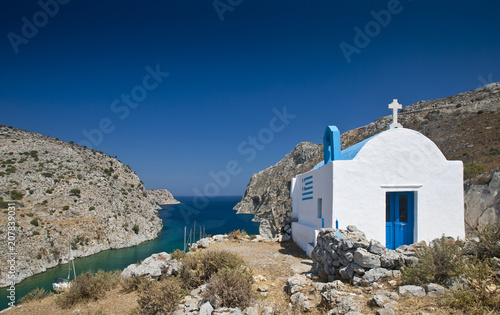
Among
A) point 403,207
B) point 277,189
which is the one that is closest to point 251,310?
point 403,207

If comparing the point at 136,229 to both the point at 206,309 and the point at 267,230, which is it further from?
the point at 206,309

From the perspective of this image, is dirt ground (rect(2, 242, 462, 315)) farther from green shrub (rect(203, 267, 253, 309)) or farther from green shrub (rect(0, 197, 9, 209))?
green shrub (rect(0, 197, 9, 209))

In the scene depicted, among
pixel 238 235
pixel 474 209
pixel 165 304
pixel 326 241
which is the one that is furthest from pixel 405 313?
pixel 238 235

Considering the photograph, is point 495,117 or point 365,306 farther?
point 495,117

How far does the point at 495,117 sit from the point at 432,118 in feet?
26.6

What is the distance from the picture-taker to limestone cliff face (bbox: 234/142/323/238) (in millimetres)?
17206

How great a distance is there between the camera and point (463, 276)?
15.2 feet

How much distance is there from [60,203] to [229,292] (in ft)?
124

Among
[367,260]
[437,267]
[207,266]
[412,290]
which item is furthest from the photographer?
[207,266]

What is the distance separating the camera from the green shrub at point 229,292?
18.6ft

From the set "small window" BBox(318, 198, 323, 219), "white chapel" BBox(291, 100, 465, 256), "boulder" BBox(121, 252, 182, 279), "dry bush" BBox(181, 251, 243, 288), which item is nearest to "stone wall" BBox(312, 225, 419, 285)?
"white chapel" BBox(291, 100, 465, 256)

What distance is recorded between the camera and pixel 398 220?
9609 mm

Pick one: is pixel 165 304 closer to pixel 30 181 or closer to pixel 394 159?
pixel 394 159

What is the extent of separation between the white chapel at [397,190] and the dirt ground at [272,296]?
2.36 meters
